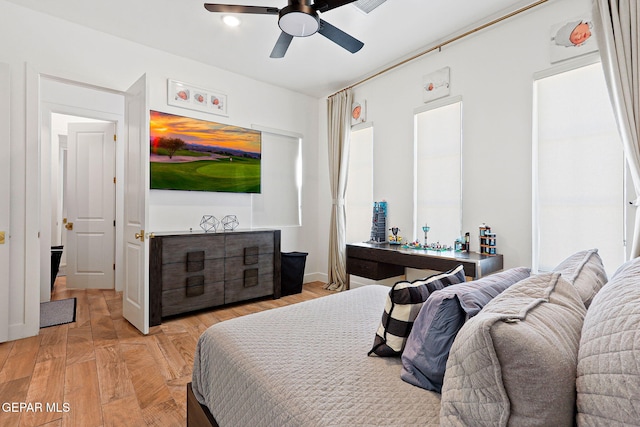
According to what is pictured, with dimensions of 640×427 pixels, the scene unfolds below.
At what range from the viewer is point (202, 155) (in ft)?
12.0

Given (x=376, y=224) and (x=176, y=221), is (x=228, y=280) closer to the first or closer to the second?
(x=176, y=221)

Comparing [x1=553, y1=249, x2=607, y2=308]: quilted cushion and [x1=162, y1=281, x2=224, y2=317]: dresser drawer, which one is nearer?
[x1=553, y1=249, x2=607, y2=308]: quilted cushion

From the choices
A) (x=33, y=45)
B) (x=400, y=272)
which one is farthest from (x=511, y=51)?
(x=33, y=45)

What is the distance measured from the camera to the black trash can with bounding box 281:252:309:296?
4.09 meters

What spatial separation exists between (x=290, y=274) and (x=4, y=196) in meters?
2.87

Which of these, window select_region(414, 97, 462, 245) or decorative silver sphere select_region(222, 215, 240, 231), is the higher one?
window select_region(414, 97, 462, 245)

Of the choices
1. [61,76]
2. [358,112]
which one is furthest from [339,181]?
[61,76]

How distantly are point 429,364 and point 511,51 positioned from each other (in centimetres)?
294

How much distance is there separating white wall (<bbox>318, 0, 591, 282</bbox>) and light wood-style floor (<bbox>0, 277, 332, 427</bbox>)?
2.80 metres

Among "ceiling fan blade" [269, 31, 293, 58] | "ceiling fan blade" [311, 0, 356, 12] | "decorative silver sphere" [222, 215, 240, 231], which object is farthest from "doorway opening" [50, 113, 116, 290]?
"ceiling fan blade" [311, 0, 356, 12]

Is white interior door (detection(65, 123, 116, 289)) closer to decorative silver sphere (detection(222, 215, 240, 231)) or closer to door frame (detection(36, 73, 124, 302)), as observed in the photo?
door frame (detection(36, 73, 124, 302))

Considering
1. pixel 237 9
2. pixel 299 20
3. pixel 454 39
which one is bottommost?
pixel 299 20

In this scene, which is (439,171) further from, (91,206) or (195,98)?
(91,206)

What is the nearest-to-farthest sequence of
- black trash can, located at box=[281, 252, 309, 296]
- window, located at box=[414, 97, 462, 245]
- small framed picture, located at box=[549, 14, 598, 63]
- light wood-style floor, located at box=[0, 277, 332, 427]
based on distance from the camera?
A: light wood-style floor, located at box=[0, 277, 332, 427] → small framed picture, located at box=[549, 14, 598, 63] → window, located at box=[414, 97, 462, 245] → black trash can, located at box=[281, 252, 309, 296]
